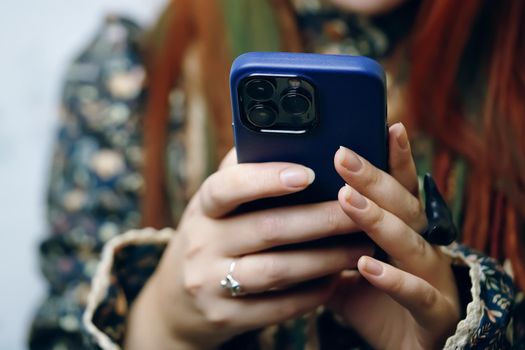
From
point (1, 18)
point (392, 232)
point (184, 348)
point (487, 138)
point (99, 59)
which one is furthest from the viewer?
point (1, 18)

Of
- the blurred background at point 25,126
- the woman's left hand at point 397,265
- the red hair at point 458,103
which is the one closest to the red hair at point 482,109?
the red hair at point 458,103

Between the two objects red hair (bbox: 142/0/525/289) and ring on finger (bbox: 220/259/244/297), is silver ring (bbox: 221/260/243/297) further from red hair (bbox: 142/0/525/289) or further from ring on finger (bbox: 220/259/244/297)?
red hair (bbox: 142/0/525/289)

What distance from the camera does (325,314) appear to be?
0.49 metres

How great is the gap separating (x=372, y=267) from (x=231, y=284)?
0.10 m

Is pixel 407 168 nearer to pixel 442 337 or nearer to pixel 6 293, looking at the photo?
pixel 442 337

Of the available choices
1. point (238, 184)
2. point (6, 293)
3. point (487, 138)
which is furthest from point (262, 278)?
point (6, 293)

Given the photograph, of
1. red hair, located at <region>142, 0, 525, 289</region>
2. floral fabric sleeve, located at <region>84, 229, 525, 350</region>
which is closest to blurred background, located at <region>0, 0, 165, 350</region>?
red hair, located at <region>142, 0, 525, 289</region>

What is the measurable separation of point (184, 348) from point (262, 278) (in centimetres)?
12

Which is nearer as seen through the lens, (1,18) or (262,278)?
(262,278)

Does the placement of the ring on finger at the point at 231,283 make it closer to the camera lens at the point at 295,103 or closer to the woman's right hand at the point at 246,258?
the woman's right hand at the point at 246,258

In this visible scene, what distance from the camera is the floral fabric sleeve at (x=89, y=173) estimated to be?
24.5 inches

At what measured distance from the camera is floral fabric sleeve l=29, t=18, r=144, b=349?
0.62 meters

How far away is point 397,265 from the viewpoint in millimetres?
378

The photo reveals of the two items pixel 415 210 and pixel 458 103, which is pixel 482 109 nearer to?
pixel 458 103
